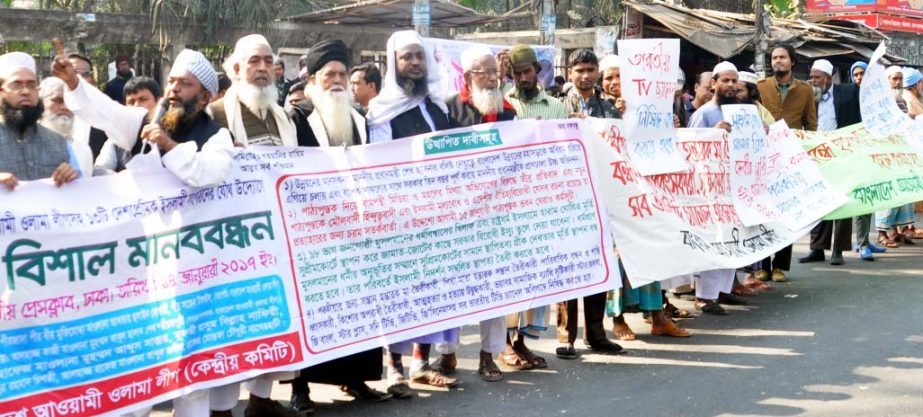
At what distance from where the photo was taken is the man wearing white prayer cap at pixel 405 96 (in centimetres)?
600

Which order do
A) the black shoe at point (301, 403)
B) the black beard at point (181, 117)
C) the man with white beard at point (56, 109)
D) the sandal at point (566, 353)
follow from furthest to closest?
the sandal at point (566, 353), the black shoe at point (301, 403), the man with white beard at point (56, 109), the black beard at point (181, 117)

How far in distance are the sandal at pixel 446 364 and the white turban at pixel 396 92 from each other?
1381mm

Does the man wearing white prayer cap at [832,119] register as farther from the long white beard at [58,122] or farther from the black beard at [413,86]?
the long white beard at [58,122]

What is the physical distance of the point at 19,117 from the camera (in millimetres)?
4609

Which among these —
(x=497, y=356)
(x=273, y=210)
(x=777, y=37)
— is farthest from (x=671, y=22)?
(x=273, y=210)

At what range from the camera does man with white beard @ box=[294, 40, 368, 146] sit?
565 centimetres

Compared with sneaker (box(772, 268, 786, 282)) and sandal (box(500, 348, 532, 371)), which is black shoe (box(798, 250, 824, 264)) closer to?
sneaker (box(772, 268, 786, 282))

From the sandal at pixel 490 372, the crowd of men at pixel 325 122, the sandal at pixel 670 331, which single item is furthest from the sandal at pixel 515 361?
the sandal at pixel 670 331

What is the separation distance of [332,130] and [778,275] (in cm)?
500

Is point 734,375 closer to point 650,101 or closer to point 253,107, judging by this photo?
point 650,101

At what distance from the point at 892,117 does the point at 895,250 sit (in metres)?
1.51

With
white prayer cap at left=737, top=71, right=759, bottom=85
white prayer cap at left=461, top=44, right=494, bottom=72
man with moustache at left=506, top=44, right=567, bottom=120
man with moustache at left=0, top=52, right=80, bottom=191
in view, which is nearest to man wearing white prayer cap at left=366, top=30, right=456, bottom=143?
white prayer cap at left=461, top=44, right=494, bottom=72

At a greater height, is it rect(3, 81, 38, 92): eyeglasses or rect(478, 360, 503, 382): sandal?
rect(3, 81, 38, 92): eyeglasses

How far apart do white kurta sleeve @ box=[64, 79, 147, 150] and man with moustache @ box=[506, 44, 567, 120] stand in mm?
2283
